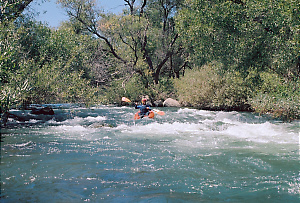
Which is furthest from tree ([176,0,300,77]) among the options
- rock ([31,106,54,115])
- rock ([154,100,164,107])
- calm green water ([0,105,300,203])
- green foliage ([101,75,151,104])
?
rock ([31,106,54,115])

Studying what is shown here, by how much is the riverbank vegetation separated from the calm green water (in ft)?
7.70

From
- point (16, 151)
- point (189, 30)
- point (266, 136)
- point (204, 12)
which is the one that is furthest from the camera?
point (189, 30)

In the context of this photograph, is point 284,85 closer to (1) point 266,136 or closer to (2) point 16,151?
(1) point 266,136

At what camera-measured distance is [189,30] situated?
2017 centimetres

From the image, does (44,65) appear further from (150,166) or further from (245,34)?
(245,34)

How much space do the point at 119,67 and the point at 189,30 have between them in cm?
1135

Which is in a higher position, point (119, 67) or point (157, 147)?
point (119, 67)

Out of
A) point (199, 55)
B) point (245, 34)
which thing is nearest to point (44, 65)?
point (199, 55)

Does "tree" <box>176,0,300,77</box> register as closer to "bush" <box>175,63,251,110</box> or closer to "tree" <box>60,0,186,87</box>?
"bush" <box>175,63,251,110</box>

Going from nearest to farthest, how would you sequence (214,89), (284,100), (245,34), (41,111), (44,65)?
(284,100)
(44,65)
(245,34)
(41,111)
(214,89)

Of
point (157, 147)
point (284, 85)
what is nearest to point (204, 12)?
point (284, 85)

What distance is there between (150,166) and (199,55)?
47.6ft

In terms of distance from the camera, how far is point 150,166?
25.0 feet

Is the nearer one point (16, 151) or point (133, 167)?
point (133, 167)
